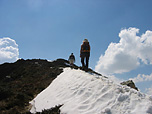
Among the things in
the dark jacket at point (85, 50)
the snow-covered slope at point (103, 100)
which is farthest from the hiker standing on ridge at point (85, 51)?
the snow-covered slope at point (103, 100)

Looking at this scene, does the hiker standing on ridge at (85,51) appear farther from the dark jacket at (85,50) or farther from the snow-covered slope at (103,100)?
the snow-covered slope at (103,100)

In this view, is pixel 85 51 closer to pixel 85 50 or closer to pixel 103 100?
pixel 85 50

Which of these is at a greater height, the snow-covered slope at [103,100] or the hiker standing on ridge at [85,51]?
the hiker standing on ridge at [85,51]

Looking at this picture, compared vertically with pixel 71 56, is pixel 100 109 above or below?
below

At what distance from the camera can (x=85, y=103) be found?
5.02m

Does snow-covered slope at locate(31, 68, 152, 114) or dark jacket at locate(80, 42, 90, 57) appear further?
dark jacket at locate(80, 42, 90, 57)

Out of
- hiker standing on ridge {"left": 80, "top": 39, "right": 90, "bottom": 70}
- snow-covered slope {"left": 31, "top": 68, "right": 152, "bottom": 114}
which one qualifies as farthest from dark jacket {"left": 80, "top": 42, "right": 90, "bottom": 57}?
snow-covered slope {"left": 31, "top": 68, "right": 152, "bottom": 114}

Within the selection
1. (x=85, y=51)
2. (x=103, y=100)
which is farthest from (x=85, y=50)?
(x=103, y=100)

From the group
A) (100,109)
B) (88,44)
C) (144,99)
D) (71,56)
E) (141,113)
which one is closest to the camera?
(141,113)

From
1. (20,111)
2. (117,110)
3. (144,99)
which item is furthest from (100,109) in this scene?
(20,111)

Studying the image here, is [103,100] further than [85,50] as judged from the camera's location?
No

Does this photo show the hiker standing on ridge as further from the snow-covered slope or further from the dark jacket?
the snow-covered slope

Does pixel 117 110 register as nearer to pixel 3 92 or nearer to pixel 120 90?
pixel 120 90

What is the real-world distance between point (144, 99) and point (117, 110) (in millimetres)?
1301
